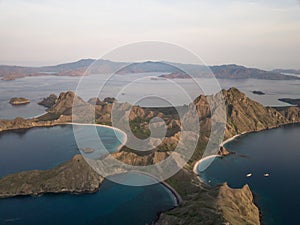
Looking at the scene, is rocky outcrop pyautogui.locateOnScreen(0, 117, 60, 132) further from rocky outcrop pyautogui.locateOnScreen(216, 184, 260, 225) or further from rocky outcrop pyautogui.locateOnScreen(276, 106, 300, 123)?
A: rocky outcrop pyautogui.locateOnScreen(276, 106, 300, 123)

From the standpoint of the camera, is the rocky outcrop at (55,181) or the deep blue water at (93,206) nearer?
the deep blue water at (93,206)

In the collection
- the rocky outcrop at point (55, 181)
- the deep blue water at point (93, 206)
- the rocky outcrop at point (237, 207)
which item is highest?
the rocky outcrop at point (237, 207)

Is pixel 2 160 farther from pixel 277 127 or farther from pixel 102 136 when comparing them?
pixel 277 127

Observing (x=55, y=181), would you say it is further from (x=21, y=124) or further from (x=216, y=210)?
(x=21, y=124)

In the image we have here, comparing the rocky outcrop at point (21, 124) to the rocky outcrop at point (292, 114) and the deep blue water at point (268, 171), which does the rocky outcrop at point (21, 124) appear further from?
the rocky outcrop at point (292, 114)

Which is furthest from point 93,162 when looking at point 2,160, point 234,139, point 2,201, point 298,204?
point 234,139

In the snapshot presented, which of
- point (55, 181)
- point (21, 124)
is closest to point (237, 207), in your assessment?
point (55, 181)

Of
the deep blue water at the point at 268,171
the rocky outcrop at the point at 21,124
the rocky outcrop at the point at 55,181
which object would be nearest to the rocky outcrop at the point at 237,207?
the deep blue water at the point at 268,171
